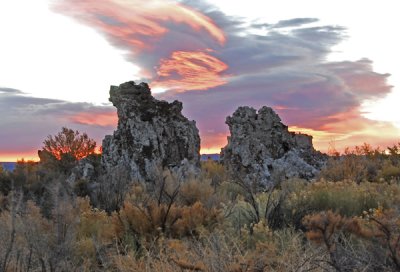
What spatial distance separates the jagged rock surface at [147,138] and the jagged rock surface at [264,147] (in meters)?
1.46

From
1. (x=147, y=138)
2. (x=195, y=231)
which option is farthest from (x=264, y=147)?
(x=195, y=231)

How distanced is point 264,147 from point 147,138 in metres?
3.88

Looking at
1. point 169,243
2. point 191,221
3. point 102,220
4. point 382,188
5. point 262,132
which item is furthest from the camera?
point 262,132

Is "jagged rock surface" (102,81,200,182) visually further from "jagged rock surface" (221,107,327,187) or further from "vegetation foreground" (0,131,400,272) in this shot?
"vegetation foreground" (0,131,400,272)

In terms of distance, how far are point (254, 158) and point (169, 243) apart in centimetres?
1076

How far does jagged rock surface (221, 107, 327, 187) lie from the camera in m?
17.9

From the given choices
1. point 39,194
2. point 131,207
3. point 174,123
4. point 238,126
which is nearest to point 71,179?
point 39,194

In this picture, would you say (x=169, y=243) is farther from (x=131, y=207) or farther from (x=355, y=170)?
(x=355, y=170)

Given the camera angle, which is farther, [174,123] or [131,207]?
[174,123]

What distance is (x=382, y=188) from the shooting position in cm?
1232

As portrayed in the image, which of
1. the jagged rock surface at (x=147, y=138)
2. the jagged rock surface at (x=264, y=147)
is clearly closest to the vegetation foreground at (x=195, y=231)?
the jagged rock surface at (x=147, y=138)

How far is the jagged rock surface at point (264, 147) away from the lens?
703 inches

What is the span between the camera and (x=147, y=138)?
17188mm

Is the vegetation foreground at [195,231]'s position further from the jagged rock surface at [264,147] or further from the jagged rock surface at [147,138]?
the jagged rock surface at [264,147]
